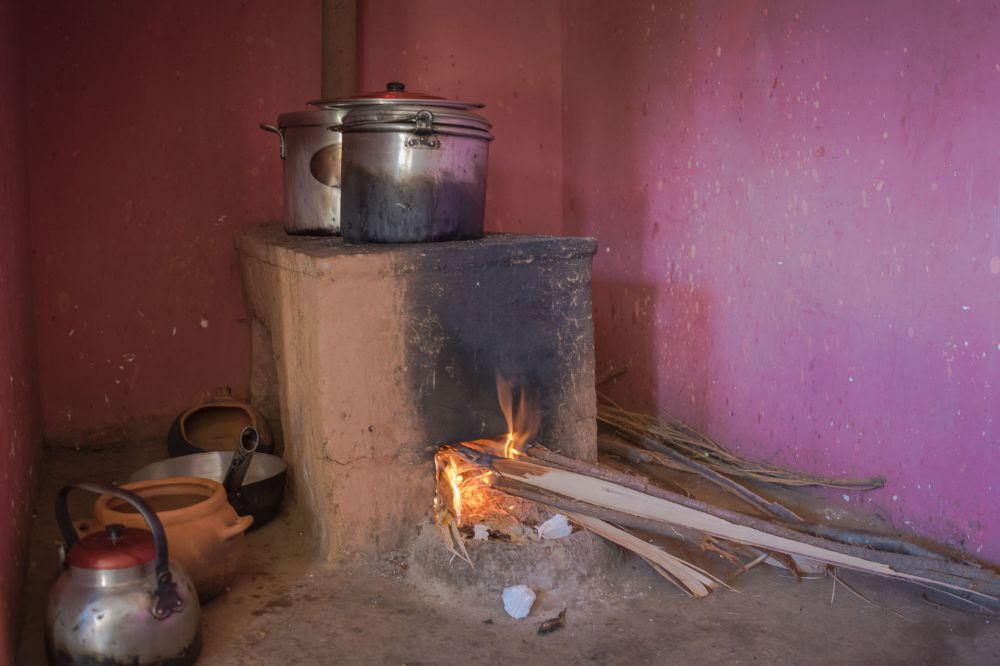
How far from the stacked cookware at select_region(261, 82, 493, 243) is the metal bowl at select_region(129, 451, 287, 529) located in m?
0.86

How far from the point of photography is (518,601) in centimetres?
254

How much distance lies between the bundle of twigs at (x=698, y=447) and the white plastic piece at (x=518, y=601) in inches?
49.0

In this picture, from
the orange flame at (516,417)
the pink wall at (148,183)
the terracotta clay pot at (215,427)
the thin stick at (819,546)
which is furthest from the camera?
the pink wall at (148,183)

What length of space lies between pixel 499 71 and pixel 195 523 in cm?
285

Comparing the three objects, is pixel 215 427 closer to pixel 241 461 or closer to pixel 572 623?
pixel 241 461

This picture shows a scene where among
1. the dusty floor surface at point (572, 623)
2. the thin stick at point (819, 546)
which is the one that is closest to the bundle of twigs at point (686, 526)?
the thin stick at point (819, 546)

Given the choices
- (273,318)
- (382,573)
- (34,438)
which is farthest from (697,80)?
(34,438)

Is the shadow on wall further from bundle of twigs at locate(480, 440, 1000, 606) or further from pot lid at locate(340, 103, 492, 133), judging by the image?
pot lid at locate(340, 103, 492, 133)

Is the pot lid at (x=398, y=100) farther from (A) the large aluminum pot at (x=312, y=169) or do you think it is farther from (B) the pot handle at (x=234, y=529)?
(B) the pot handle at (x=234, y=529)

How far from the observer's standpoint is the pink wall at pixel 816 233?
2736mm

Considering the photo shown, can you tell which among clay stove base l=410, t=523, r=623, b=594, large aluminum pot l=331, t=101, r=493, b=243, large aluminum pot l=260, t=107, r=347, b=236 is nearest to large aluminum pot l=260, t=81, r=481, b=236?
large aluminum pot l=260, t=107, r=347, b=236

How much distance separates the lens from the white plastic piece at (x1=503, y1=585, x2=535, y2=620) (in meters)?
2.54

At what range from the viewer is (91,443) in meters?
4.08

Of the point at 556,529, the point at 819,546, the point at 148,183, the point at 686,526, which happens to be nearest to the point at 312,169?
the point at 148,183
